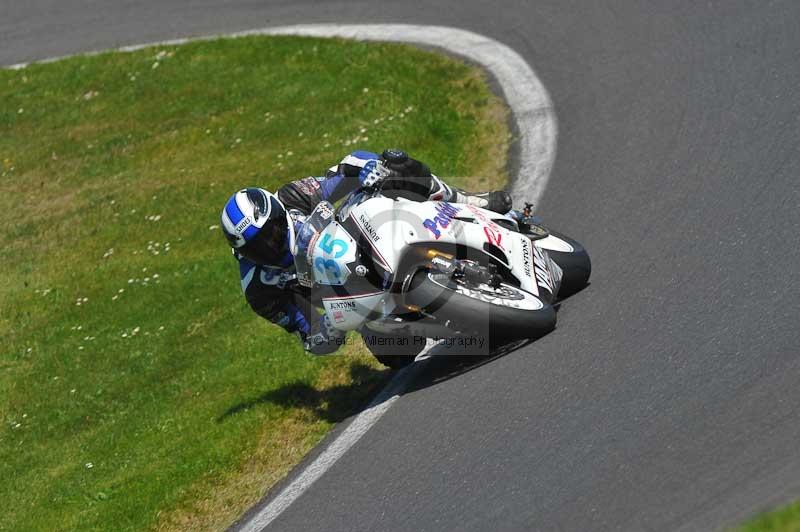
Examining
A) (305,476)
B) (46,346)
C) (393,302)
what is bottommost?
(46,346)

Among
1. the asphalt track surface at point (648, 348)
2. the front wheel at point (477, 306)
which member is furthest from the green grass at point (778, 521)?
the front wheel at point (477, 306)

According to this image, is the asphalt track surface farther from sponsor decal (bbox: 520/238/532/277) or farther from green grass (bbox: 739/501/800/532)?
sponsor decal (bbox: 520/238/532/277)

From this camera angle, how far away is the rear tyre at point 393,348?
8.75m

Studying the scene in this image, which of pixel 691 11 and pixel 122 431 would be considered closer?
pixel 122 431

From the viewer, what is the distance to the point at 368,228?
27.3 ft

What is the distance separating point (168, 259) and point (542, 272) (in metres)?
5.97

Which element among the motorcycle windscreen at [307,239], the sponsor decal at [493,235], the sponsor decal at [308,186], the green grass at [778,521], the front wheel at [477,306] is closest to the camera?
the green grass at [778,521]

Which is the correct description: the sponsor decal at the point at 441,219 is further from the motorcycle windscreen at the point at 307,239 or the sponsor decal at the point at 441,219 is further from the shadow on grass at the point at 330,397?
the shadow on grass at the point at 330,397

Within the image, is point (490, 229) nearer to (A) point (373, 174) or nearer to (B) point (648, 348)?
(A) point (373, 174)

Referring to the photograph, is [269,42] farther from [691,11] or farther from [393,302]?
[393,302]

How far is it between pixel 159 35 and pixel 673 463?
14.6 m

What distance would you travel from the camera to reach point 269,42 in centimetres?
1742

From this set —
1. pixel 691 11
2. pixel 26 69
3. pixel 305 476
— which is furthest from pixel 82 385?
pixel 26 69

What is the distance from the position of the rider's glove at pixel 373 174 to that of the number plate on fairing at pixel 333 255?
1.42 feet
